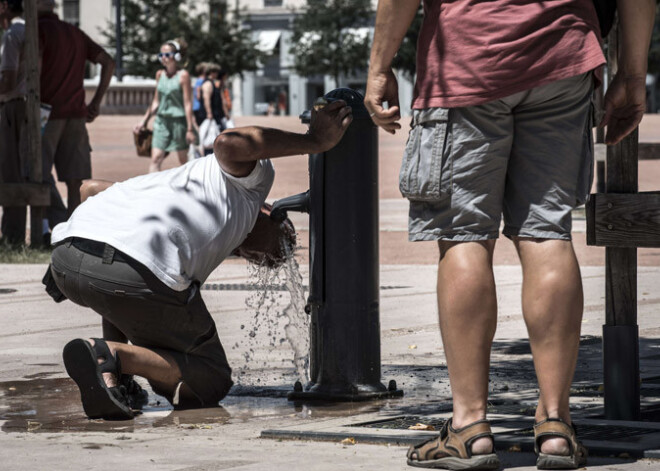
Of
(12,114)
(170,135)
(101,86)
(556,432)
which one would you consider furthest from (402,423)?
(170,135)

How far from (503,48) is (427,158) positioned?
352 mm

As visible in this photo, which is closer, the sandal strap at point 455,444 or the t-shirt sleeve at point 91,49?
the sandal strap at point 455,444

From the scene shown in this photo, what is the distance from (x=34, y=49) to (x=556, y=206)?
8430 mm

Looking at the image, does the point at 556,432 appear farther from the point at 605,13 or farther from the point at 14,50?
the point at 14,50

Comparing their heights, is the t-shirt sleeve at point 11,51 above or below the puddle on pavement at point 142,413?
above

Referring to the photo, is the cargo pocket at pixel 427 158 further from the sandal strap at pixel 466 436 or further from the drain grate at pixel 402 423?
the drain grate at pixel 402 423

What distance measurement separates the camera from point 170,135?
17125mm

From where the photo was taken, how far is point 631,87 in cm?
400

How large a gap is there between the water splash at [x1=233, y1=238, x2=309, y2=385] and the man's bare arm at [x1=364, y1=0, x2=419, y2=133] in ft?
4.95

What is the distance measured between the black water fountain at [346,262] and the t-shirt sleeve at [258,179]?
16cm

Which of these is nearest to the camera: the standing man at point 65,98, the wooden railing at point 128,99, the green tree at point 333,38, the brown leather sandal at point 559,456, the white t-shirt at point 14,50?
the brown leather sandal at point 559,456

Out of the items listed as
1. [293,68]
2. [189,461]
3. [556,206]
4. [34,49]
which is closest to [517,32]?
[556,206]

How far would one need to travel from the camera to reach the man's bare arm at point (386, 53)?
3.82 m

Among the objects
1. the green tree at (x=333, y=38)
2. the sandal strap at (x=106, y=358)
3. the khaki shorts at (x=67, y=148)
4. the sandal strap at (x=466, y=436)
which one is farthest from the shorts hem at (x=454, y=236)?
the green tree at (x=333, y=38)
